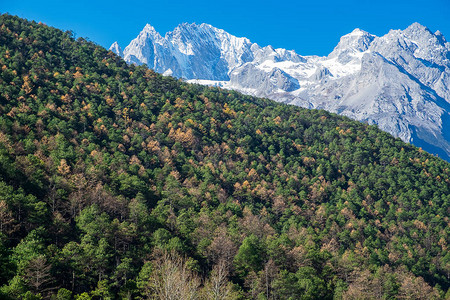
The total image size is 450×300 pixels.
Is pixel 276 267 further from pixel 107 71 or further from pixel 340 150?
pixel 107 71

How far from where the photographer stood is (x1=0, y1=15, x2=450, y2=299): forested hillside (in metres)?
53.7

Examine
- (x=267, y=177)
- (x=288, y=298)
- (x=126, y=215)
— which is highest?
(x=267, y=177)

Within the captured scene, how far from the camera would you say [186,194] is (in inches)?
3807

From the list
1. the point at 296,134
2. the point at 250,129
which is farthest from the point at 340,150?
the point at 250,129

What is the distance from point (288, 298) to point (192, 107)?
11797 cm

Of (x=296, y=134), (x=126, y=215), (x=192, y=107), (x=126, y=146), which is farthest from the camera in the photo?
(x=296, y=134)

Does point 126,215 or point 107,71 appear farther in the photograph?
point 107,71

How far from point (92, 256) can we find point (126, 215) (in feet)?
65.5

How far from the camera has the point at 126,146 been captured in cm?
12044

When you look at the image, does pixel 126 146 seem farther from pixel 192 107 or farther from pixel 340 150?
pixel 340 150

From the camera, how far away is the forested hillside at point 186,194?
176 ft

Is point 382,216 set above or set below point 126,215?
above

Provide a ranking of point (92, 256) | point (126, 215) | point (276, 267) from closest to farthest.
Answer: point (92, 256), point (276, 267), point (126, 215)

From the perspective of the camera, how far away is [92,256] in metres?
52.5
